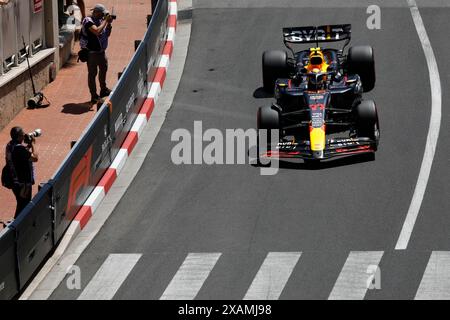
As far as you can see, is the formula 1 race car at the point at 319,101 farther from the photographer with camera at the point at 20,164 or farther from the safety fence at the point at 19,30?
the safety fence at the point at 19,30

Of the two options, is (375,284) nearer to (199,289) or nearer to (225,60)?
(199,289)

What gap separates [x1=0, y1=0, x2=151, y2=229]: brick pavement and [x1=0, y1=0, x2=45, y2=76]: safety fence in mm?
1014

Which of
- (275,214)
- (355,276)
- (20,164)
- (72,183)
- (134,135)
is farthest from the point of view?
(134,135)

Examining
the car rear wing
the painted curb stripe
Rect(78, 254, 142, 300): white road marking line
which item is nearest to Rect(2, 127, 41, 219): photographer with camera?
the painted curb stripe

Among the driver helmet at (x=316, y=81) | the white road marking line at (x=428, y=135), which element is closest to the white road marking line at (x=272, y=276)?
the white road marking line at (x=428, y=135)

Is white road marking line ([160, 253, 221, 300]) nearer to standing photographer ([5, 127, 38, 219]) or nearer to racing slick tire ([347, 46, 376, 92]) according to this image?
standing photographer ([5, 127, 38, 219])

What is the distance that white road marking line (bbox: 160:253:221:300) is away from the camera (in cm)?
1823

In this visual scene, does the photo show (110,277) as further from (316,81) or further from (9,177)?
(316,81)

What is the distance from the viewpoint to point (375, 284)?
18281mm

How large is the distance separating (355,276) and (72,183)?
4.89 m

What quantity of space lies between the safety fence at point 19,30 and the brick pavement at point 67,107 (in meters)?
1.01

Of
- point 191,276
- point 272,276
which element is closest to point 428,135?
point 272,276

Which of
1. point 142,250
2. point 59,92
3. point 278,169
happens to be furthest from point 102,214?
point 59,92

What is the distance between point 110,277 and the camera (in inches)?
747
